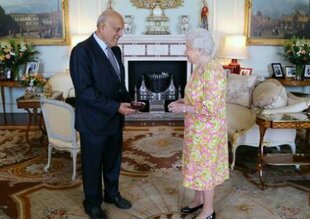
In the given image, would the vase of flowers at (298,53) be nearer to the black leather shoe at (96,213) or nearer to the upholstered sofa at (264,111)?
the upholstered sofa at (264,111)

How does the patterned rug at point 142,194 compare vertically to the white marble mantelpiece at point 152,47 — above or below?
below

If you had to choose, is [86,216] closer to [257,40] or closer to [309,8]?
[257,40]

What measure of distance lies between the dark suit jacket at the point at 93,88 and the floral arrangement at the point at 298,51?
170 inches

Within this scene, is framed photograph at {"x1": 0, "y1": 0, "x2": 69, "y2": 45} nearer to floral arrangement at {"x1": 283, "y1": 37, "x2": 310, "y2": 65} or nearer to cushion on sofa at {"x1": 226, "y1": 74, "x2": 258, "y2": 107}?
cushion on sofa at {"x1": 226, "y1": 74, "x2": 258, "y2": 107}

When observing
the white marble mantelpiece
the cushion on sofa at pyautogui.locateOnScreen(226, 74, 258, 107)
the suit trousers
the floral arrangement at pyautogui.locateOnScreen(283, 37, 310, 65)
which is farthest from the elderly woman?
the floral arrangement at pyautogui.locateOnScreen(283, 37, 310, 65)

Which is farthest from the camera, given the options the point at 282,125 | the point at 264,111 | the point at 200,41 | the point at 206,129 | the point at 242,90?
the point at 242,90

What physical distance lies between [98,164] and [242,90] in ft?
8.91

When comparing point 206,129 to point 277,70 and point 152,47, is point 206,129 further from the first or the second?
point 277,70

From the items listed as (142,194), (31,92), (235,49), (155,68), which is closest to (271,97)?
(142,194)

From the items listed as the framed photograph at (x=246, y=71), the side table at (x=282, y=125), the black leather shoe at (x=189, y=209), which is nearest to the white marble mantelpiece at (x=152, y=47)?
the framed photograph at (x=246, y=71)

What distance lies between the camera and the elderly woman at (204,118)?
8.16ft

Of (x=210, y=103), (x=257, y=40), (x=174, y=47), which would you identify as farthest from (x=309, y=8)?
(x=210, y=103)

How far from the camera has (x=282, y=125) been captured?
3.40 meters

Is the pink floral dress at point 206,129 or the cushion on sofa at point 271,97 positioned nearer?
the pink floral dress at point 206,129
